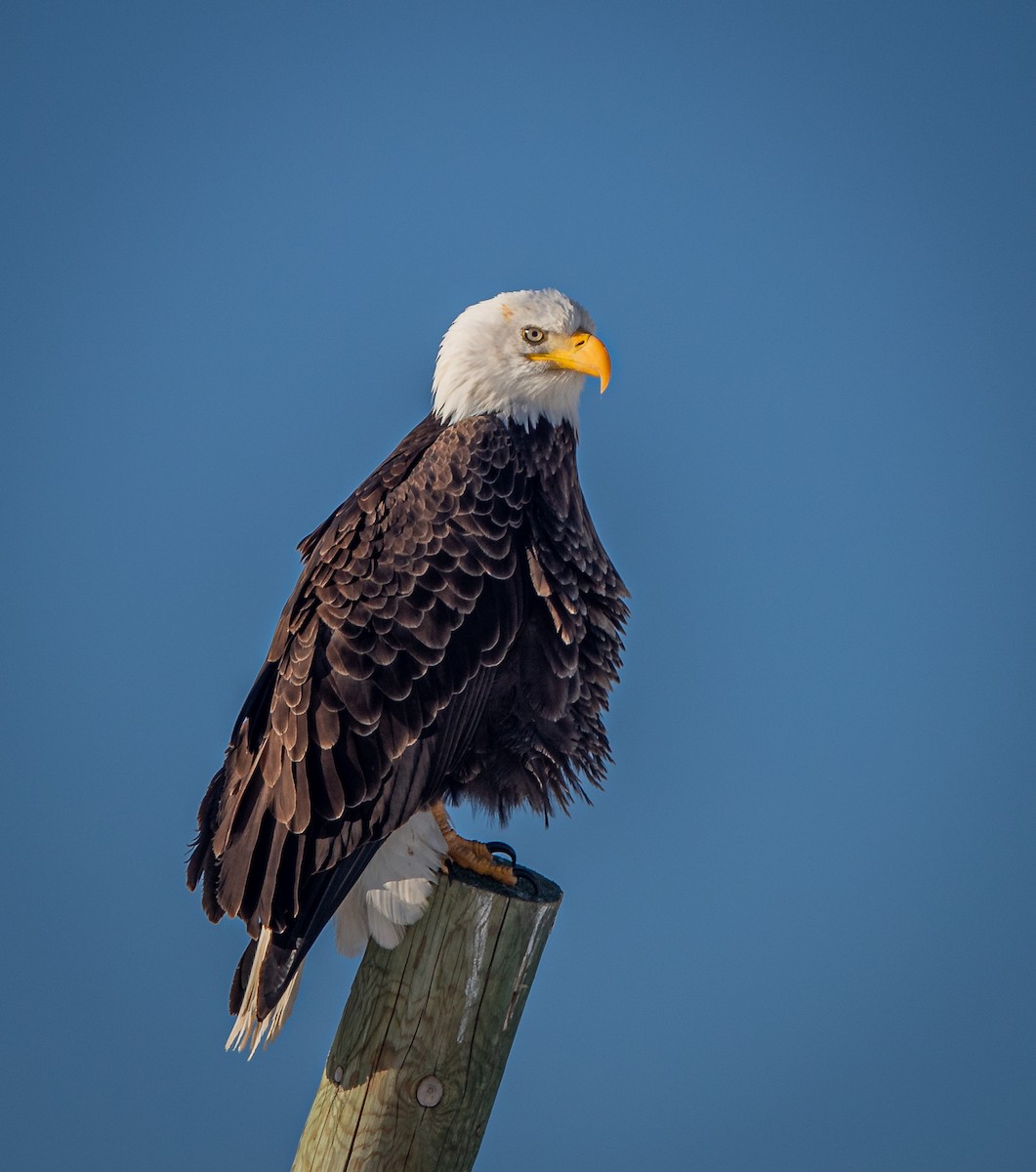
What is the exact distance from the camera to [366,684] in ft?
12.0

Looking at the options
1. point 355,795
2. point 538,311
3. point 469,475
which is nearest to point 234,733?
point 355,795

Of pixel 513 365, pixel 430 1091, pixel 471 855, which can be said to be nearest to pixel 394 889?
pixel 471 855

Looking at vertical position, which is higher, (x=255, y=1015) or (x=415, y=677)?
(x=415, y=677)

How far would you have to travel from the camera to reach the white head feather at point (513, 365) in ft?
13.8

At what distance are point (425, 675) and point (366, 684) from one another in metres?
0.19

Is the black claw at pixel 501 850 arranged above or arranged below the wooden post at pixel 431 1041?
above

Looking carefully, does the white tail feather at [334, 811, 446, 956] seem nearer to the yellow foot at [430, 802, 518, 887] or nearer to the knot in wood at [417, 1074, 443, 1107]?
the yellow foot at [430, 802, 518, 887]

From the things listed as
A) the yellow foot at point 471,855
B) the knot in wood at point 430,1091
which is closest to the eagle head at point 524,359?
the yellow foot at point 471,855

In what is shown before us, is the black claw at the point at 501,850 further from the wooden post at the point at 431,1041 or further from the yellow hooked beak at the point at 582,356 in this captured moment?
the yellow hooked beak at the point at 582,356

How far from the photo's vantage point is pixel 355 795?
3.54m

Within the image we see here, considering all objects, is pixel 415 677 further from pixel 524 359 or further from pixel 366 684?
pixel 524 359

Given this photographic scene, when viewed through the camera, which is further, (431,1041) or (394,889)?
(394,889)

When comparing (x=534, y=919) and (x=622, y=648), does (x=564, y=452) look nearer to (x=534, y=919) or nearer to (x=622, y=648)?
(x=622, y=648)

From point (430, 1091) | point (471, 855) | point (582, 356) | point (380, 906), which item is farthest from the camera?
point (582, 356)
